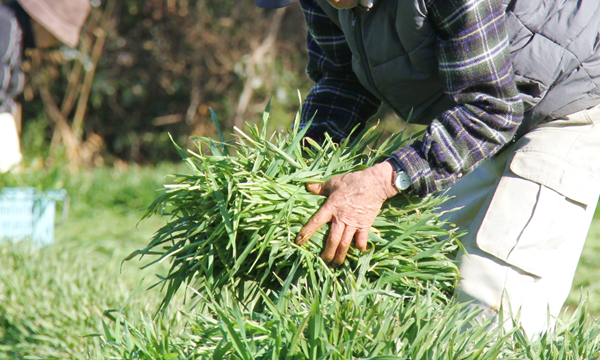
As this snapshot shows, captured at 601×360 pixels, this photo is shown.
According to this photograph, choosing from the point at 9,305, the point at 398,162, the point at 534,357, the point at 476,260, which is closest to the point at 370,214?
the point at 398,162

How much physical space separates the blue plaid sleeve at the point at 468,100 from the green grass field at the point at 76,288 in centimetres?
49

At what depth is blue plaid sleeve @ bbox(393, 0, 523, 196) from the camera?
1474 millimetres

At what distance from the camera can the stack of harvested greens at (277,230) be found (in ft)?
4.73

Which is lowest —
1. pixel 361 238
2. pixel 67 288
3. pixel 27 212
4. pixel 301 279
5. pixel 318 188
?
pixel 27 212

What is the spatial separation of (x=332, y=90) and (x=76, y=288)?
57.3 inches

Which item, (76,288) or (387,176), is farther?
(76,288)

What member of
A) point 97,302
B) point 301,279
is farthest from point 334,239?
point 97,302

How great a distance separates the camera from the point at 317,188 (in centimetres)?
153

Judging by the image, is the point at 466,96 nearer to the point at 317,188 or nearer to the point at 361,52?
the point at 361,52

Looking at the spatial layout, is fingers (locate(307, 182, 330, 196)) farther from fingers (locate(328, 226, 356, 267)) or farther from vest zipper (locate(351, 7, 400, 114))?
vest zipper (locate(351, 7, 400, 114))

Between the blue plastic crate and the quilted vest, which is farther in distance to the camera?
the blue plastic crate

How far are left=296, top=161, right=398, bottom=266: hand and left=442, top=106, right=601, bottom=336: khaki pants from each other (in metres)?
0.32

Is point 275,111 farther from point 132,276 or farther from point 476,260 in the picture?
point 476,260

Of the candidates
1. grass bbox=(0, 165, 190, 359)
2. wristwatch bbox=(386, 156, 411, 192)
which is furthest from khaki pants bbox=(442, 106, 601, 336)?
grass bbox=(0, 165, 190, 359)
